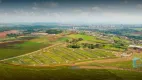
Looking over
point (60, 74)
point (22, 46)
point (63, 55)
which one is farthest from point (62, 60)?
point (22, 46)

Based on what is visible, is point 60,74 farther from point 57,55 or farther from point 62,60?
point 57,55

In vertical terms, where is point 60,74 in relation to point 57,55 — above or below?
below

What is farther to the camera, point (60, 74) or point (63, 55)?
point (63, 55)

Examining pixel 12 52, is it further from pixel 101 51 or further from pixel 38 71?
pixel 101 51

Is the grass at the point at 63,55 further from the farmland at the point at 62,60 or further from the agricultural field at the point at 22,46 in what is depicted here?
the agricultural field at the point at 22,46

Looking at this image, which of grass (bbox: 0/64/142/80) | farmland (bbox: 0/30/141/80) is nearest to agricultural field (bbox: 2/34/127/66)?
farmland (bbox: 0/30/141/80)

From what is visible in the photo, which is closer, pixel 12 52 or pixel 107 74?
pixel 107 74

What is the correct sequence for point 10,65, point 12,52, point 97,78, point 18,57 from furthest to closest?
point 12,52
point 18,57
point 10,65
point 97,78

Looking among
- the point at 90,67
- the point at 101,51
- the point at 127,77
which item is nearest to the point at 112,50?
the point at 101,51

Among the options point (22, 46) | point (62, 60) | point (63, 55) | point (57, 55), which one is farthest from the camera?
point (22, 46)

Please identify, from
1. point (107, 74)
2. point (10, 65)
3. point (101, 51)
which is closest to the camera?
point (107, 74)

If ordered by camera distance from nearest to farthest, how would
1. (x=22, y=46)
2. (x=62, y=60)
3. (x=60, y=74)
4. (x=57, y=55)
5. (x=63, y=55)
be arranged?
(x=60, y=74)
(x=62, y=60)
(x=57, y=55)
(x=63, y=55)
(x=22, y=46)
